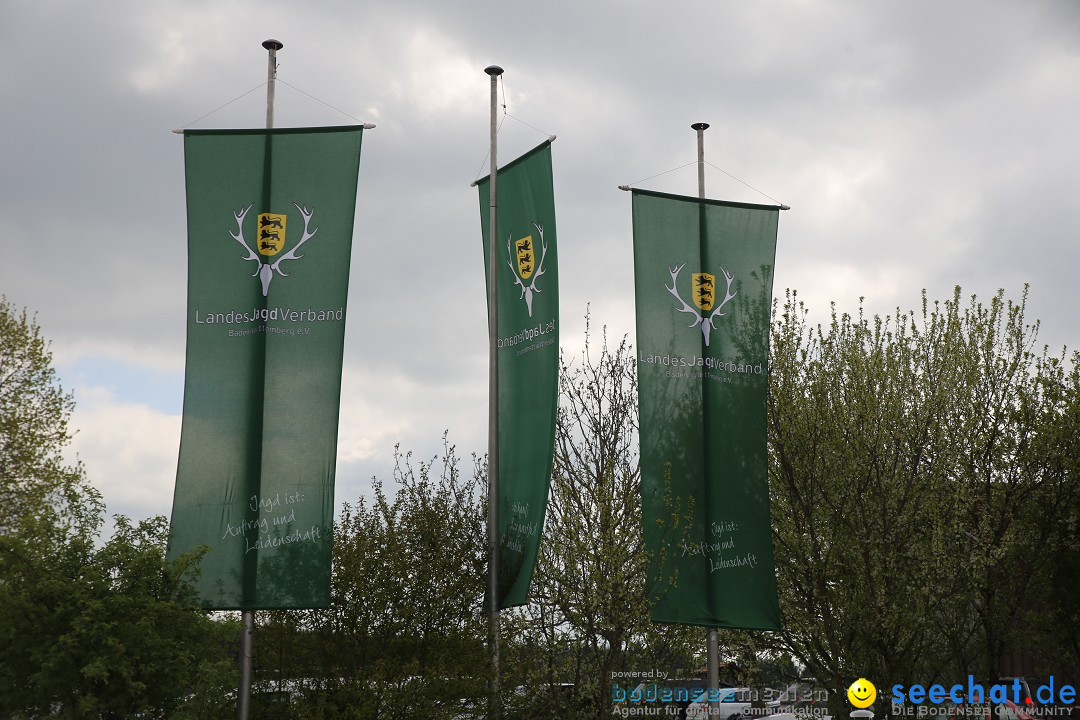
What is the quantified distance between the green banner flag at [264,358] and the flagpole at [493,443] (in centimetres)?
307

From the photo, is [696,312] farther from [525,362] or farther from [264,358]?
[264,358]

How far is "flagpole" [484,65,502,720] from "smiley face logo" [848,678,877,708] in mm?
7772

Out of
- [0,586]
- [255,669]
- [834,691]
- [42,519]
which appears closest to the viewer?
[0,586]

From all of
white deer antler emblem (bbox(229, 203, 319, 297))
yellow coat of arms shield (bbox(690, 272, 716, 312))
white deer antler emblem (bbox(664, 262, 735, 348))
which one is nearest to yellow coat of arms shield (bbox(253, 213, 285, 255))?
white deer antler emblem (bbox(229, 203, 319, 297))

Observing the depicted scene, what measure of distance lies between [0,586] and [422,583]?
6666mm

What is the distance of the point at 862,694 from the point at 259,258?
14.1 metres

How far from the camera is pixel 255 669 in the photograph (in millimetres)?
17062

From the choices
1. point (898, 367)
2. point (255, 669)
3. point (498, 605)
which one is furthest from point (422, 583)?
point (898, 367)

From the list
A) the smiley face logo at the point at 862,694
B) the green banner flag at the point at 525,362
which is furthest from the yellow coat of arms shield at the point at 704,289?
the smiley face logo at the point at 862,694

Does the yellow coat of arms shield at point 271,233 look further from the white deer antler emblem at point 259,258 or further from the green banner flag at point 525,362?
the green banner flag at point 525,362

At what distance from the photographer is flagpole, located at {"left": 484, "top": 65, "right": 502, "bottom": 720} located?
1673 centimetres

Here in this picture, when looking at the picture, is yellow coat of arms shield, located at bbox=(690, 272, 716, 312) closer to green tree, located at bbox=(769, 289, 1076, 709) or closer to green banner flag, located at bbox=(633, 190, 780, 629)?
green banner flag, located at bbox=(633, 190, 780, 629)

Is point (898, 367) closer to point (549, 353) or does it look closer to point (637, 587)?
point (637, 587)

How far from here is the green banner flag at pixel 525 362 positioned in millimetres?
15914
